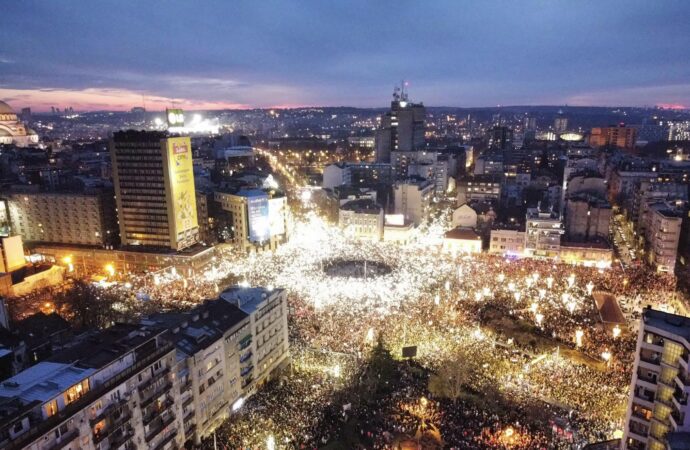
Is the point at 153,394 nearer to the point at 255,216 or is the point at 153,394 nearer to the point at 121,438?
the point at 121,438

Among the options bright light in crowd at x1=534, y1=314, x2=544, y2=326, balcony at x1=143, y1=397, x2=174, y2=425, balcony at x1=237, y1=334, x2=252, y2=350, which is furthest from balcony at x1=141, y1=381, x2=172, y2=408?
bright light in crowd at x1=534, y1=314, x2=544, y2=326

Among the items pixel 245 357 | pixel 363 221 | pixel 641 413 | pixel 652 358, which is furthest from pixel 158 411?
pixel 363 221

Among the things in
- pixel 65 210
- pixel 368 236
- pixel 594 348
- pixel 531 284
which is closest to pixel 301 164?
pixel 368 236

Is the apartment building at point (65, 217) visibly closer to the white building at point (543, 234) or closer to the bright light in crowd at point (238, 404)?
the bright light in crowd at point (238, 404)

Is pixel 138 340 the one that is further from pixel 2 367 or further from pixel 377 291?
pixel 377 291

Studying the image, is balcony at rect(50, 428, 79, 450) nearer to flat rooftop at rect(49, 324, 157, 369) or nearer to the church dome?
flat rooftop at rect(49, 324, 157, 369)

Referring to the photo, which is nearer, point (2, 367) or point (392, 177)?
point (2, 367)
